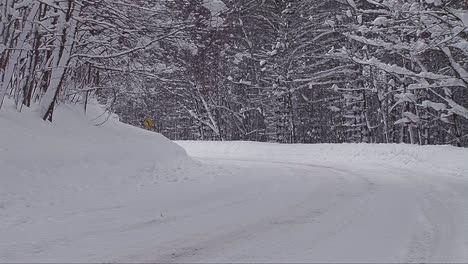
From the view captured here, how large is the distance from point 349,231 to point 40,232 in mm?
3847

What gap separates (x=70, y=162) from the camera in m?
8.96

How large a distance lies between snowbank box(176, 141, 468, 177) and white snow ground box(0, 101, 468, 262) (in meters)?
0.21

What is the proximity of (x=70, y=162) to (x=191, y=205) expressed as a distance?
317 centimetres

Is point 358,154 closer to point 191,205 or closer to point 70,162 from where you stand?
point 191,205

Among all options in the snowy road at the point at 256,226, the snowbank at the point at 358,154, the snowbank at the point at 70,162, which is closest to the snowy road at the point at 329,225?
the snowy road at the point at 256,226

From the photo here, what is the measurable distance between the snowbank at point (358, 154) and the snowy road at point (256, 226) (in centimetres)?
450

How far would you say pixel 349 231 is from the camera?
211 inches

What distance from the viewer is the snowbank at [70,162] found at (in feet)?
24.3

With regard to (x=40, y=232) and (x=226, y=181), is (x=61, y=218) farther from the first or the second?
(x=226, y=181)

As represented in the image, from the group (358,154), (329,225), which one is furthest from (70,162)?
(358,154)

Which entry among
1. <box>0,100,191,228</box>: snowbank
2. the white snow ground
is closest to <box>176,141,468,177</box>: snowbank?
the white snow ground

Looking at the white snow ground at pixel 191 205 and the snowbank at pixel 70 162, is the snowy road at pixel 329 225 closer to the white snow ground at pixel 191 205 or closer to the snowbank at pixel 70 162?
the white snow ground at pixel 191 205

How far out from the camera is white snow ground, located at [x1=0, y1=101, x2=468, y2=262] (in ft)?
15.2

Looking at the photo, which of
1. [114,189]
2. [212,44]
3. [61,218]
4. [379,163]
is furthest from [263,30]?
[61,218]
